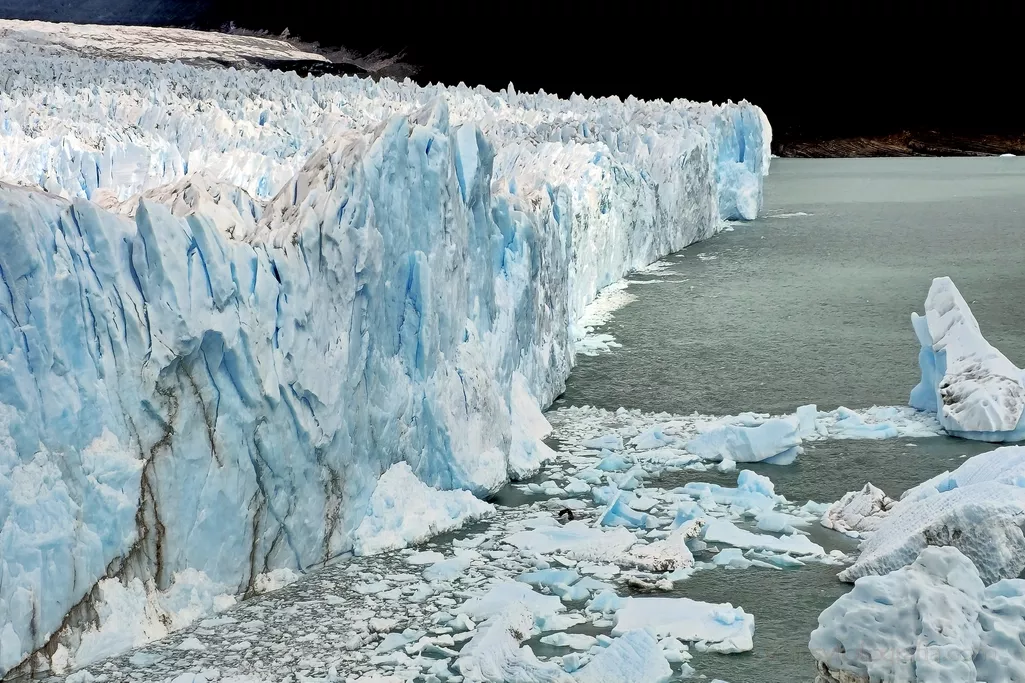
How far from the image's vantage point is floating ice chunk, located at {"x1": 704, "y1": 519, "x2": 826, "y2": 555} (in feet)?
12.9

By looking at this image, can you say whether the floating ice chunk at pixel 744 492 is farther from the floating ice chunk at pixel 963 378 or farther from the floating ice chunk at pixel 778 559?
the floating ice chunk at pixel 963 378

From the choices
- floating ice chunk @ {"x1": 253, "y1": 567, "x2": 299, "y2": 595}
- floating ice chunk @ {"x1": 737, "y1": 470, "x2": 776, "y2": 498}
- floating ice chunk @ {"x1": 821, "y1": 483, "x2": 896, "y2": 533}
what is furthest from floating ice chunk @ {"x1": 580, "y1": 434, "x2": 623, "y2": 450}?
floating ice chunk @ {"x1": 253, "y1": 567, "x2": 299, "y2": 595}

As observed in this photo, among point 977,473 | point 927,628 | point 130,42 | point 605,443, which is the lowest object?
point 605,443

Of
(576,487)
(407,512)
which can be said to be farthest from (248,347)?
(576,487)

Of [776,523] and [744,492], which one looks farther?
[744,492]

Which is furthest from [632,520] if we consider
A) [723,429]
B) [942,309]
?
Answer: [942,309]

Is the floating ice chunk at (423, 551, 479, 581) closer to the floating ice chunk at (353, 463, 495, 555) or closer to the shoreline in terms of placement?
the floating ice chunk at (353, 463, 495, 555)

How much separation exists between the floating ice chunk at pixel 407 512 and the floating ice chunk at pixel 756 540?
83 cm

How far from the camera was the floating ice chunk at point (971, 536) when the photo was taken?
3.34 m

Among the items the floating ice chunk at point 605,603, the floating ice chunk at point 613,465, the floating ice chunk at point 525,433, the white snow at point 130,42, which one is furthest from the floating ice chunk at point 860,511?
the white snow at point 130,42

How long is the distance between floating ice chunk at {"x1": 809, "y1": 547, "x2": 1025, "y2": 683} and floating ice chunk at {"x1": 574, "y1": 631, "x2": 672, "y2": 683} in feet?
1.58

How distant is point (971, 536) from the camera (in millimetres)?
3383

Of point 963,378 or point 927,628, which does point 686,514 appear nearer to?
point 927,628

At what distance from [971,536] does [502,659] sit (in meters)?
1.46
